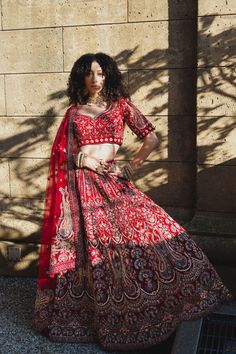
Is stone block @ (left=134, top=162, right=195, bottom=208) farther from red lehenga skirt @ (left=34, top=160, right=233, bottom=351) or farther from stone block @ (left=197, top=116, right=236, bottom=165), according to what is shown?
red lehenga skirt @ (left=34, top=160, right=233, bottom=351)

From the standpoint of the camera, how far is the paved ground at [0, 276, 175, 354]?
362 centimetres

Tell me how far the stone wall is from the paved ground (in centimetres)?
35

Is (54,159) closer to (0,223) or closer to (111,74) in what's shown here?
(111,74)

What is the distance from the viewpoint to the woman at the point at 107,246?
356cm

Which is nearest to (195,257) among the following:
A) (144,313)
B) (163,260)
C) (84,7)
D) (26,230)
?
(163,260)

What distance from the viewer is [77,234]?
373cm

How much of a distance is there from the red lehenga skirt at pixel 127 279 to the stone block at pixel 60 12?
1.66m

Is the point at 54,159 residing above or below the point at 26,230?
above

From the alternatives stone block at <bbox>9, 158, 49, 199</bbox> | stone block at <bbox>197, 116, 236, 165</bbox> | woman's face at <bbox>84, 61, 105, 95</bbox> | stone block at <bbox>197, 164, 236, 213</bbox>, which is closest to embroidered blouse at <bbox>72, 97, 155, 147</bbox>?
woman's face at <bbox>84, 61, 105, 95</bbox>

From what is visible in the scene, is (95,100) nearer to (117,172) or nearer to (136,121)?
(136,121)

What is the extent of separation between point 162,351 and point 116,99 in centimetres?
180

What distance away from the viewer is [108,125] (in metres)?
3.69

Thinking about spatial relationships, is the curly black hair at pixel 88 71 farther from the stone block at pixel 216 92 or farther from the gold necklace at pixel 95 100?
the stone block at pixel 216 92

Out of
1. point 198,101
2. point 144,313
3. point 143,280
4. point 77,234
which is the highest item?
point 198,101
